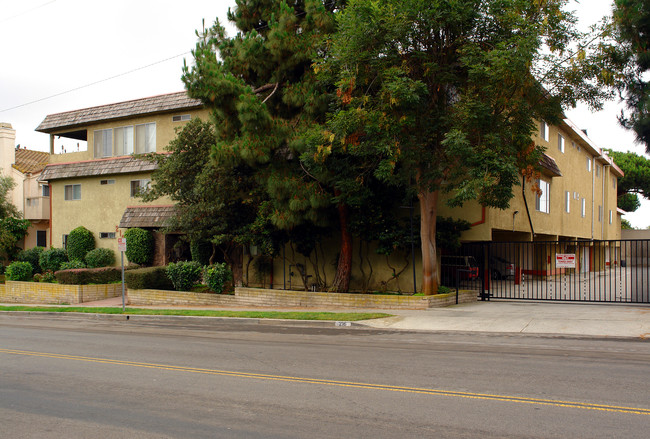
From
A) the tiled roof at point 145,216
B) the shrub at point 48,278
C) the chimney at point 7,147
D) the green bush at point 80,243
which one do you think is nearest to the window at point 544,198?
the tiled roof at point 145,216

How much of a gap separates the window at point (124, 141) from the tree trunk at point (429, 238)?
1702cm

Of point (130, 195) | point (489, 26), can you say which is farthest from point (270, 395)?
point (130, 195)

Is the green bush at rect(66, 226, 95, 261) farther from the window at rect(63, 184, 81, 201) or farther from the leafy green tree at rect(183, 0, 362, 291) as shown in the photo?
the leafy green tree at rect(183, 0, 362, 291)

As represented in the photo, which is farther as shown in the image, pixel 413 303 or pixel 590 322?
pixel 413 303

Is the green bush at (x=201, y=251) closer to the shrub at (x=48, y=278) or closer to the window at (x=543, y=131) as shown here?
the shrub at (x=48, y=278)

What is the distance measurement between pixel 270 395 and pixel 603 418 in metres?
3.87

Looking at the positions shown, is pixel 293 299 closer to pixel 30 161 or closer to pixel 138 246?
pixel 138 246

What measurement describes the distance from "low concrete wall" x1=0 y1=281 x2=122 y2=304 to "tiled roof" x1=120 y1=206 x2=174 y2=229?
3064 millimetres

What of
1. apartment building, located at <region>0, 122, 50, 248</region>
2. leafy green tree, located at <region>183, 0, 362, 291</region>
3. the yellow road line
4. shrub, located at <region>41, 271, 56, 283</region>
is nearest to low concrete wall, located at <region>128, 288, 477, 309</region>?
leafy green tree, located at <region>183, 0, 362, 291</region>

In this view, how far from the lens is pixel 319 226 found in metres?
20.1

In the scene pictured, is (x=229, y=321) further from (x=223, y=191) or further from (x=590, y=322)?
(x=590, y=322)

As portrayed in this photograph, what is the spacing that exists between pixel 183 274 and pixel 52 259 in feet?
33.9

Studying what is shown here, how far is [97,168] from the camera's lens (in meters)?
28.6

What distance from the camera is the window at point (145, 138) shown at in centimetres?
2759
